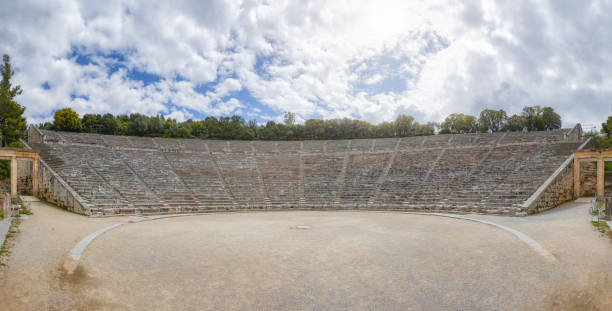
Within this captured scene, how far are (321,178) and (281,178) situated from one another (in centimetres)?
362

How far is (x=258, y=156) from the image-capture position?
32.9m

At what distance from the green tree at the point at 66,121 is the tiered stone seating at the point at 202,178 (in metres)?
23.8

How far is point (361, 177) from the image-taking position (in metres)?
27.7

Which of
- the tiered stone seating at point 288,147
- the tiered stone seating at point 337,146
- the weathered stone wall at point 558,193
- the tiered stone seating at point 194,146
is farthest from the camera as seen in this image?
the tiered stone seating at point 288,147

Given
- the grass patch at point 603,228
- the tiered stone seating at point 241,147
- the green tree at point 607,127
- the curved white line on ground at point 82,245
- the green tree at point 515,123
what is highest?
the green tree at point 515,123

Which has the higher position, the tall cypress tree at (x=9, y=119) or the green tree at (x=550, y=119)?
the green tree at (x=550, y=119)

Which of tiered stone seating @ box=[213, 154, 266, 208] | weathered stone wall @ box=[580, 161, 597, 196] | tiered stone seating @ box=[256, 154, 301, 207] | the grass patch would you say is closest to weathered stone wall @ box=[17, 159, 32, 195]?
tiered stone seating @ box=[213, 154, 266, 208]

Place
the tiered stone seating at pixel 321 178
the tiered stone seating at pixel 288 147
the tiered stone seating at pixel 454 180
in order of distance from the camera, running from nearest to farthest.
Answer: the tiered stone seating at pixel 454 180 → the tiered stone seating at pixel 321 178 → the tiered stone seating at pixel 288 147

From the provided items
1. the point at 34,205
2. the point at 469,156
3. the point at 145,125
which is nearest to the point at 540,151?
the point at 469,156

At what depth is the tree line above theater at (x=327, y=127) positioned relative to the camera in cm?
4719

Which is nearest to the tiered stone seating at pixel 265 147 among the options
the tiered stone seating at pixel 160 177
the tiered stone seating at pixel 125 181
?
the tiered stone seating at pixel 160 177

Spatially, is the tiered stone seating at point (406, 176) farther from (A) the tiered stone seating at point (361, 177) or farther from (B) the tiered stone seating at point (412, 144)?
(B) the tiered stone seating at point (412, 144)

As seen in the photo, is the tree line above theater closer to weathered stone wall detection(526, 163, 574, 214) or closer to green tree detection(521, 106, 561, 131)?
green tree detection(521, 106, 561, 131)

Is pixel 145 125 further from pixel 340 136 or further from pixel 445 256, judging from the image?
pixel 445 256
